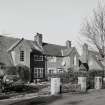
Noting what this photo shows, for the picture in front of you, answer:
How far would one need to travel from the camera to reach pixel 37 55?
45.3 meters

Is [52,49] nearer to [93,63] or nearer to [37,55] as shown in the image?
[37,55]

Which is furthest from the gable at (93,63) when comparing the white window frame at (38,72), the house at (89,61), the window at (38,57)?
the white window frame at (38,72)

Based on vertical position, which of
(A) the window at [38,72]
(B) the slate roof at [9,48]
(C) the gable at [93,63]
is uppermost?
(B) the slate roof at [9,48]

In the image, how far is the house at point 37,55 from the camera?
138ft

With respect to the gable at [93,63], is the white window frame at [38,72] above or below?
below

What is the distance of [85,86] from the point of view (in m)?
22.1

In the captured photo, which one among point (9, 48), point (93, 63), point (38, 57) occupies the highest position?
point (9, 48)

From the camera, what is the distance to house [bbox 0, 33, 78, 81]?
42.1 m

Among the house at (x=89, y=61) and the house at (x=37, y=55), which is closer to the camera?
the house at (x=37, y=55)

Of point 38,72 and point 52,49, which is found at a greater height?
point 52,49

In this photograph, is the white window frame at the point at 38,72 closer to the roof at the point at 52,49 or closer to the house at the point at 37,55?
the house at the point at 37,55

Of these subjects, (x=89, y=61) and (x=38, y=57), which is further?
(x=89, y=61)

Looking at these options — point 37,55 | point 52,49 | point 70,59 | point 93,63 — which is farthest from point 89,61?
point 37,55

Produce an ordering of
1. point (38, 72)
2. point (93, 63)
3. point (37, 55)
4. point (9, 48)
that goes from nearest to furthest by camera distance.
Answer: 1. point (9, 48)
2. point (38, 72)
3. point (37, 55)
4. point (93, 63)
